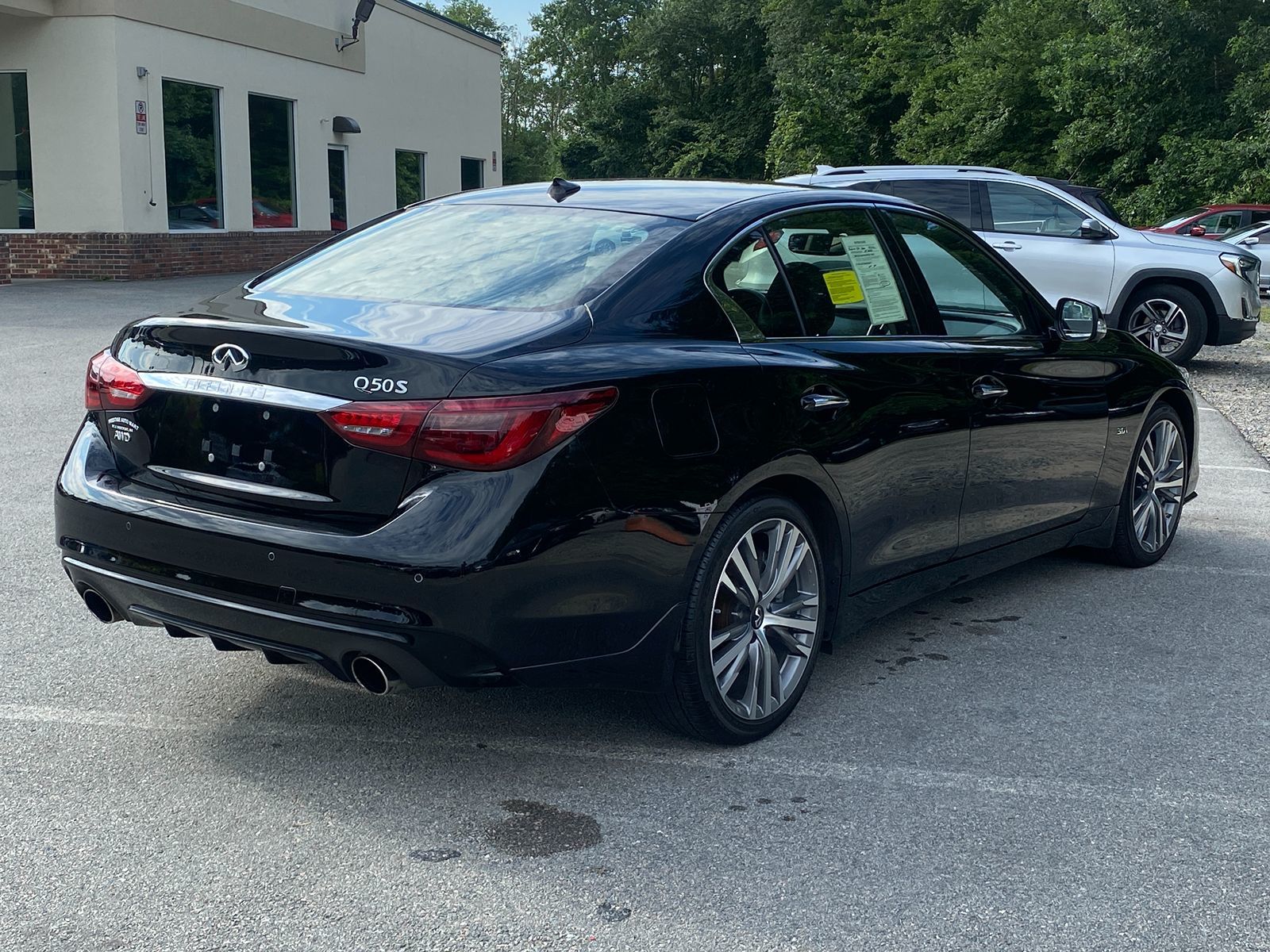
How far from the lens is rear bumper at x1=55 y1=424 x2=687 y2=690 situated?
10.8 ft

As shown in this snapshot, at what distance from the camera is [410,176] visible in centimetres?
3247

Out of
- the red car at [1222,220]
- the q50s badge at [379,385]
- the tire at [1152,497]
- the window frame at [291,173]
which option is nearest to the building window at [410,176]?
the window frame at [291,173]

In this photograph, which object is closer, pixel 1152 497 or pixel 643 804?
pixel 643 804

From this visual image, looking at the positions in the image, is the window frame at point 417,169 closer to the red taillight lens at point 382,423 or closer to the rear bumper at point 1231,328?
the rear bumper at point 1231,328

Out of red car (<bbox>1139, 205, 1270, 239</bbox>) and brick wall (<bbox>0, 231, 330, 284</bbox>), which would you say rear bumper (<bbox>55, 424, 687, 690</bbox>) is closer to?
brick wall (<bbox>0, 231, 330, 284</bbox>)

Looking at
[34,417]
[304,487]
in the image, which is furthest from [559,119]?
[304,487]

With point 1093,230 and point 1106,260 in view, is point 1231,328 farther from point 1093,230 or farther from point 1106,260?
point 1093,230

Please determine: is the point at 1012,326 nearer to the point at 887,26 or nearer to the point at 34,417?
the point at 34,417

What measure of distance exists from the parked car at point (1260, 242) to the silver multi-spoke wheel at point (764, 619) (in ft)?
71.7

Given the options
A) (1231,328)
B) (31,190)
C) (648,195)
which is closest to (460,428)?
(648,195)

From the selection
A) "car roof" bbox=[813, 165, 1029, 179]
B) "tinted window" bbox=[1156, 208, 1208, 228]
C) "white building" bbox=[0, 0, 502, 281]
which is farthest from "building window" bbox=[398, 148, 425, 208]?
"car roof" bbox=[813, 165, 1029, 179]

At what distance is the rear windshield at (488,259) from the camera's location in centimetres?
386

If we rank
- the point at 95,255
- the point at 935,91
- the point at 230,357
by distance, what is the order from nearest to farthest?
the point at 230,357
the point at 95,255
the point at 935,91

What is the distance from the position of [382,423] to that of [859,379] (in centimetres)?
162
